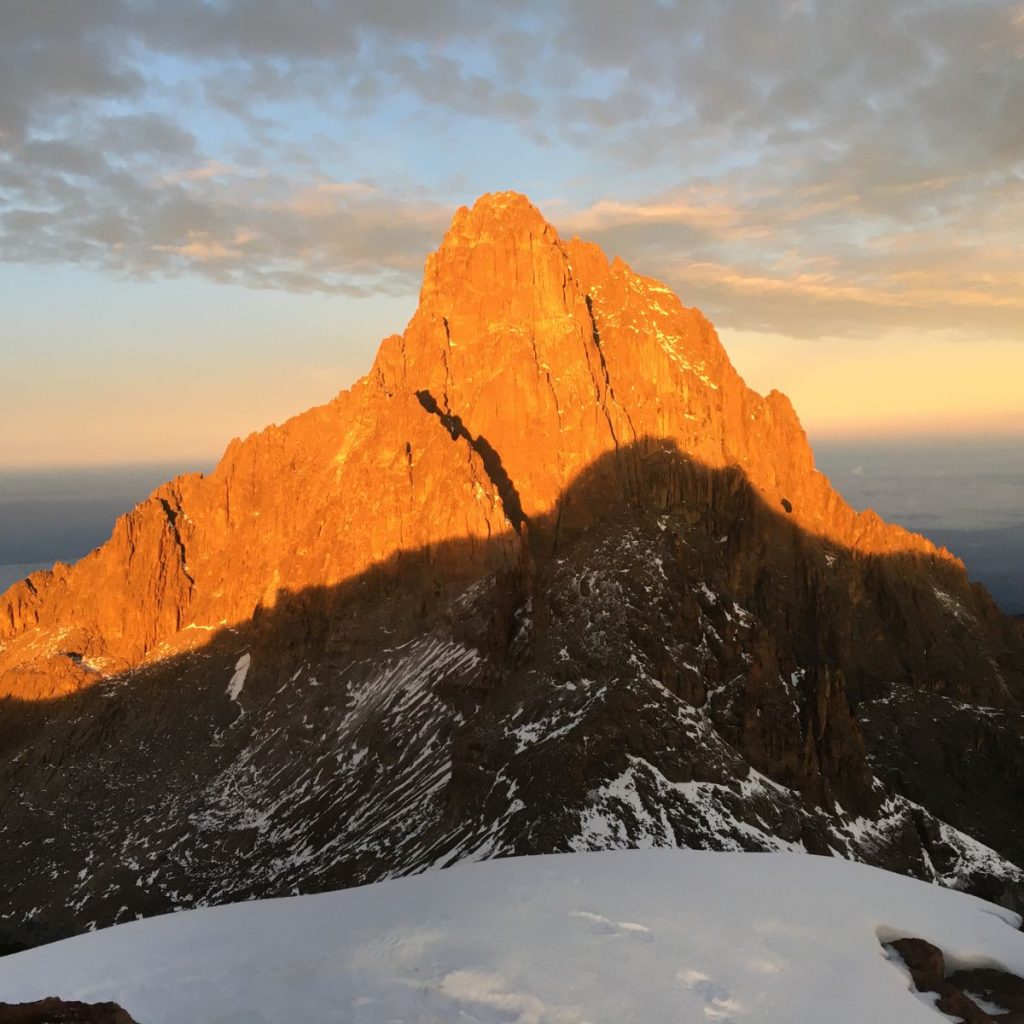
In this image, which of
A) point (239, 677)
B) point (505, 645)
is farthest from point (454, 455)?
point (239, 677)

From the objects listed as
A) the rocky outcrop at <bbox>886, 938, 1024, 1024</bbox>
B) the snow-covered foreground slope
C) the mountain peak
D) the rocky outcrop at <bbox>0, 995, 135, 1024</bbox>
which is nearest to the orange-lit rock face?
the mountain peak

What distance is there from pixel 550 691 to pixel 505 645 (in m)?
11.5

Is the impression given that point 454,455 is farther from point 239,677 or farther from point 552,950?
point 552,950

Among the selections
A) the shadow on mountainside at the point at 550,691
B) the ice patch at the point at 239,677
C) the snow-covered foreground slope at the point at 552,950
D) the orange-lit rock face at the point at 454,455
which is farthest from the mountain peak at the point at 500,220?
the snow-covered foreground slope at the point at 552,950

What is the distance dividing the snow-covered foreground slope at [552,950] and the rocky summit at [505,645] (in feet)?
171

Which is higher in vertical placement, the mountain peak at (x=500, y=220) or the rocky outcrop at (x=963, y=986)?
the mountain peak at (x=500, y=220)

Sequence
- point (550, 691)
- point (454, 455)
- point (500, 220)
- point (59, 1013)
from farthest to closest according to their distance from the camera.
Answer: point (500, 220), point (454, 455), point (550, 691), point (59, 1013)

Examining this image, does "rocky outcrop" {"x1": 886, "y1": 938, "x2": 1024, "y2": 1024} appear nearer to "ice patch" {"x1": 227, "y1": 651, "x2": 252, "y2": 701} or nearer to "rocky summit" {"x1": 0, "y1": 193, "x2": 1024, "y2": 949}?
"rocky summit" {"x1": 0, "y1": 193, "x2": 1024, "y2": 949}

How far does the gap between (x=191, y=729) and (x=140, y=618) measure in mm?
29365

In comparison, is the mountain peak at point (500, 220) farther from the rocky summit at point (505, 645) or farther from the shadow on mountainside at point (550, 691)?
the shadow on mountainside at point (550, 691)

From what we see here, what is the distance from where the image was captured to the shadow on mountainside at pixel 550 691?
83.2m

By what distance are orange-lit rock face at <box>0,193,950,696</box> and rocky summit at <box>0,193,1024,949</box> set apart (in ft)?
1.49

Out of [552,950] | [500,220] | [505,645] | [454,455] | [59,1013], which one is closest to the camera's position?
[59,1013]

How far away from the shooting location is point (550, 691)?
86.6m
